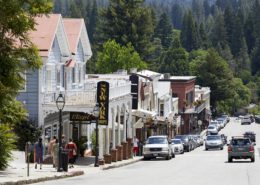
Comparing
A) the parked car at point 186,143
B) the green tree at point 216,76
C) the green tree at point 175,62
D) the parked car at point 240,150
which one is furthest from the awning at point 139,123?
Answer: the green tree at point 175,62

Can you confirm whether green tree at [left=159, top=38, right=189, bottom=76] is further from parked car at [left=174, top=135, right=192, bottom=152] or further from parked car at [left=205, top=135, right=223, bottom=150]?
parked car at [left=174, top=135, right=192, bottom=152]

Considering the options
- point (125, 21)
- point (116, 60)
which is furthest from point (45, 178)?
point (125, 21)

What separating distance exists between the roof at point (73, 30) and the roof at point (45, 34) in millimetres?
5167

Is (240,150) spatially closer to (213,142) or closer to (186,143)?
(186,143)

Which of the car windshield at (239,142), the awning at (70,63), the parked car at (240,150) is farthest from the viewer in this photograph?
the awning at (70,63)

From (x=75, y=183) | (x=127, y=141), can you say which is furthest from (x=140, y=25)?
(x=75, y=183)

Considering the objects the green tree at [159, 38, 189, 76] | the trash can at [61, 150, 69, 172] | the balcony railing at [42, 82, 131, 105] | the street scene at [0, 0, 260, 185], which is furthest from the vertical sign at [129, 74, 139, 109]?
the green tree at [159, 38, 189, 76]

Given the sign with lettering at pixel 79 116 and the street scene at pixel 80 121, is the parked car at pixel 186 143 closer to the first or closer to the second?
the street scene at pixel 80 121

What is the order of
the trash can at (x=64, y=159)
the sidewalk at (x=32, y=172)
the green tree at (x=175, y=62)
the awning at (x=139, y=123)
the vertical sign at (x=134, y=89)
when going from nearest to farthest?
the sidewalk at (x=32, y=172)
the trash can at (x=64, y=159)
the awning at (x=139, y=123)
the vertical sign at (x=134, y=89)
the green tree at (x=175, y=62)

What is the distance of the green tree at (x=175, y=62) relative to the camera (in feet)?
566

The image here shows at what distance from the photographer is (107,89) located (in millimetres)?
46406

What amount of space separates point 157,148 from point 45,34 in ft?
41.8

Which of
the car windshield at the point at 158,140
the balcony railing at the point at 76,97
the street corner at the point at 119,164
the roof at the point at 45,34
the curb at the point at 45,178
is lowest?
the curb at the point at 45,178

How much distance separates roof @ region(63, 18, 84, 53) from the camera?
178 ft
